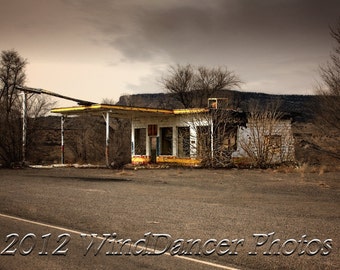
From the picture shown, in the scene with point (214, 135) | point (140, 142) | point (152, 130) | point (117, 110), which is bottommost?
point (140, 142)

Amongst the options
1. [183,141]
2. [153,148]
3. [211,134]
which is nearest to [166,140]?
[153,148]

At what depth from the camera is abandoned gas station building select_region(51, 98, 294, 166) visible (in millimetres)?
26062

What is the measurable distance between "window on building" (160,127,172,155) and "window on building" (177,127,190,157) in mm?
985

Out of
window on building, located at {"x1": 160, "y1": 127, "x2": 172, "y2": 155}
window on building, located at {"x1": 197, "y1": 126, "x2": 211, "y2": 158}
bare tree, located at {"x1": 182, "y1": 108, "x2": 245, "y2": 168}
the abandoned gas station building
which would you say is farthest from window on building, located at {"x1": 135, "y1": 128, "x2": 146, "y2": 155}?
window on building, located at {"x1": 197, "y1": 126, "x2": 211, "y2": 158}

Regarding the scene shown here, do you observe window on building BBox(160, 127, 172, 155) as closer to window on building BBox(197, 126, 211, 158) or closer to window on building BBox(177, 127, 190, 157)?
window on building BBox(177, 127, 190, 157)

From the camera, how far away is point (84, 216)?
30.9 feet

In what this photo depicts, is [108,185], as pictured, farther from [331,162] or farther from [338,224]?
[331,162]

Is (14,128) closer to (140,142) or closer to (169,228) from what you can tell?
(140,142)

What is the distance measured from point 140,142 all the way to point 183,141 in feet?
16.6

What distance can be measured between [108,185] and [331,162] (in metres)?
22.7

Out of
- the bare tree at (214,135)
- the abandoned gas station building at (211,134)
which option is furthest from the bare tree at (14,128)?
the bare tree at (214,135)

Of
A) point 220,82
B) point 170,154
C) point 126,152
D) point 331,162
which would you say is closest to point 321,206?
point 170,154

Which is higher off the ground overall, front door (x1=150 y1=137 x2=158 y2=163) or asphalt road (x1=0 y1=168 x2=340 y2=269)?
front door (x1=150 y1=137 x2=158 y2=163)

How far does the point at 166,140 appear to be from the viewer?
30531 millimetres
